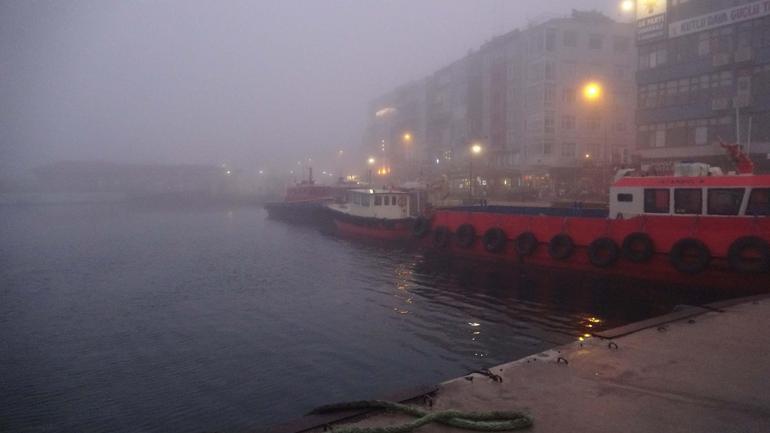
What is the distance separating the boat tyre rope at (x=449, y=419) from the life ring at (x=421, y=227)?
2100 cm

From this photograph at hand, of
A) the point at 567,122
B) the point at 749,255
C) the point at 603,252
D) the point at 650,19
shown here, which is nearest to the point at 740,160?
the point at 749,255

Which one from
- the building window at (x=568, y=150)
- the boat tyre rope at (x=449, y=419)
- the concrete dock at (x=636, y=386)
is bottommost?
the concrete dock at (x=636, y=386)

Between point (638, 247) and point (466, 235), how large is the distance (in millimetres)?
7863

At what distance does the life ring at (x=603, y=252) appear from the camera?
1753cm

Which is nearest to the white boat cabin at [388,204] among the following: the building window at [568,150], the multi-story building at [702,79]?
the multi-story building at [702,79]

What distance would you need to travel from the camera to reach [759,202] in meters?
15.3

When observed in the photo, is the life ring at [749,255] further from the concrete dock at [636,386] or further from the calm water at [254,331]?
the concrete dock at [636,386]

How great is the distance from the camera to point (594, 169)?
40.0 metres

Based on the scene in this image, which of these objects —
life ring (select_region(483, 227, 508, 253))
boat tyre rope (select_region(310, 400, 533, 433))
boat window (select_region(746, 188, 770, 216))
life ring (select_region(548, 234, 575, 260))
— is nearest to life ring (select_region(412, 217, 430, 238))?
life ring (select_region(483, 227, 508, 253))

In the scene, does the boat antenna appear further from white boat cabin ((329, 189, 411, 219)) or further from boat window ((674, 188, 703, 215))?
white boat cabin ((329, 189, 411, 219))

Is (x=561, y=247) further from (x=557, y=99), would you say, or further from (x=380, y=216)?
(x=557, y=99)

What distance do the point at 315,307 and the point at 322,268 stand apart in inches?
303

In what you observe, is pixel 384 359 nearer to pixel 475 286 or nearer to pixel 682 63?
pixel 475 286

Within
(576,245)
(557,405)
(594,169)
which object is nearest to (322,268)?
(576,245)
